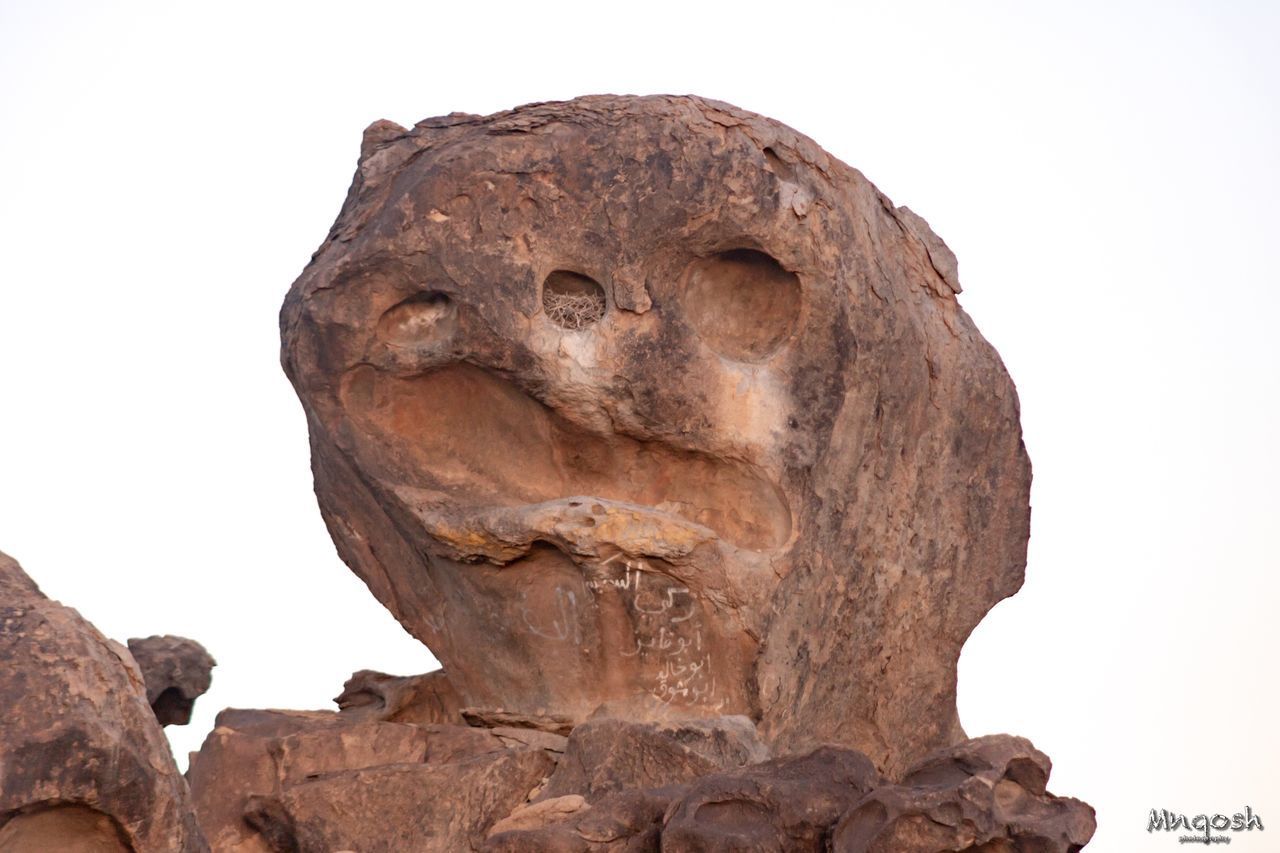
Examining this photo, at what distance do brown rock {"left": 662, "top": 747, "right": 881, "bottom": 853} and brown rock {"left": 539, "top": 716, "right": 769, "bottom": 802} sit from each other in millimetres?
1307

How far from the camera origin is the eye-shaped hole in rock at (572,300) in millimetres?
10367

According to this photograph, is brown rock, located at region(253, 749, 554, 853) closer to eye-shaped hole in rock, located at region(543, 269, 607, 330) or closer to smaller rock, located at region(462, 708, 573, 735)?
smaller rock, located at region(462, 708, 573, 735)

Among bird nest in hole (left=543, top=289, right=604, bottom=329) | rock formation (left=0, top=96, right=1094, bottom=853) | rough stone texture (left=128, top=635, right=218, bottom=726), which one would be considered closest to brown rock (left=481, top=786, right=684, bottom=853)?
rock formation (left=0, top=96, right=1094, bottom=853)

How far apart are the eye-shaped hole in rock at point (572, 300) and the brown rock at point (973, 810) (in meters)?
2.95

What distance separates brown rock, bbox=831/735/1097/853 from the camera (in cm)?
755

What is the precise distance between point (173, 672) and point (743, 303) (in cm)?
346

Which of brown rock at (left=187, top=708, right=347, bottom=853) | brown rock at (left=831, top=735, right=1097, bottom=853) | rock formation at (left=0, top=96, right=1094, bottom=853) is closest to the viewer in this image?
brown rock at (left=831, top=735, right=1097, bottom=853)

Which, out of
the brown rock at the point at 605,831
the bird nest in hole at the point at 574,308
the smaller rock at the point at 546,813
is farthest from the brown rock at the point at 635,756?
the bird nest in hole at the point at 574,308

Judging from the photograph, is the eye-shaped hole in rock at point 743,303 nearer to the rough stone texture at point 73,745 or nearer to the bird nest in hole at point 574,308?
the bird nest in hole at point 574,308

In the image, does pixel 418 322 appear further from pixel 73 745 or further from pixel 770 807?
pixel 73 745

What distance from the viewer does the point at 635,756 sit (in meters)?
9.40

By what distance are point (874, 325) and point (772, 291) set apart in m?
0.55

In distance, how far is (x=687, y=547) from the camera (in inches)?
401

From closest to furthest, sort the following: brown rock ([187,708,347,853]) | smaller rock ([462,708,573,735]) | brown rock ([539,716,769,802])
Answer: brown rock ([539,716,769,802]) < brown rock ([187,708,347,853]) < smaller rock ([462,708,573,735])
